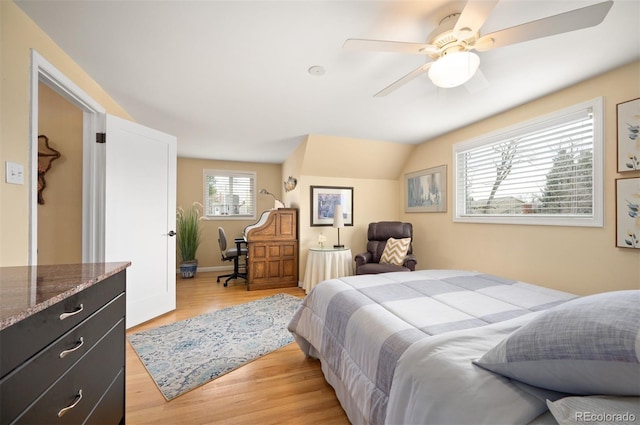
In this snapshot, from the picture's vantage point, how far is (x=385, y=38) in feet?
5.49

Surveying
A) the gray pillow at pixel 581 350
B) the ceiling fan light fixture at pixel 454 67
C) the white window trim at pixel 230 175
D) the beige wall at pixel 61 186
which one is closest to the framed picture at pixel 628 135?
the ceiling fan light fixture at pixel 454 67

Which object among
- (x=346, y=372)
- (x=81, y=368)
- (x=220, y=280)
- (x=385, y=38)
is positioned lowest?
(x=220, y=280)

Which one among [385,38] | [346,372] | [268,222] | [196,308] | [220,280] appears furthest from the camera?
[220,280]

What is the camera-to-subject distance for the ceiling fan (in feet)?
3.79

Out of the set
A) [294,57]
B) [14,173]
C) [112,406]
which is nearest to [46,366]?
[112,406]

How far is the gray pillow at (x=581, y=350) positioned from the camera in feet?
1.75

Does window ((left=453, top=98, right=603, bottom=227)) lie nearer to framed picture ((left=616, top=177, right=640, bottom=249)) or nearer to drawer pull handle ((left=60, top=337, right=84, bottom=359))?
framed picture ((left=616, top=177, right=640, bottom=249))

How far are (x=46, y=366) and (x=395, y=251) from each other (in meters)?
3.46

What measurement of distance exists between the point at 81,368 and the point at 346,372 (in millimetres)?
1105

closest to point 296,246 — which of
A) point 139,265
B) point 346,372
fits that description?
point 139,265

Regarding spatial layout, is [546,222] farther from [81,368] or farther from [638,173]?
[81,368]

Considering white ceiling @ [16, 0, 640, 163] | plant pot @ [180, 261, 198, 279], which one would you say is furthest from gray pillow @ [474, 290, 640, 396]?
plant pot @ [180, 261, 198, 279]

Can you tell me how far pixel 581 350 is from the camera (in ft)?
1.93

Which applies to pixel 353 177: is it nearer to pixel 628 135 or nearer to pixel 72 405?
pixel 628 135
